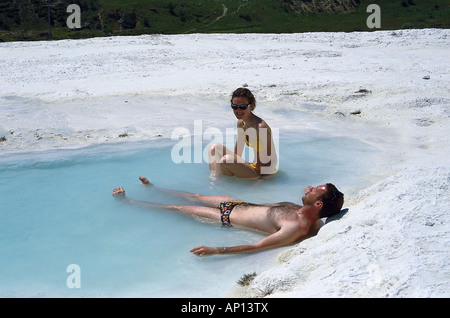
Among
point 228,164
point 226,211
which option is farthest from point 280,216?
point 228,164

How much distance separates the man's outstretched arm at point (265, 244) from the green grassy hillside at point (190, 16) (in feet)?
113

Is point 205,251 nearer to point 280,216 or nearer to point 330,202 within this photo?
point 280,216

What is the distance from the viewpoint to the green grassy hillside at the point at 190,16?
38531mm

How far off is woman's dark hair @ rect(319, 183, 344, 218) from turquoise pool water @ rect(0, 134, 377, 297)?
1.86 feet

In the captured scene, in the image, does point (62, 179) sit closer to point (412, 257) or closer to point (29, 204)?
point (29, 204)

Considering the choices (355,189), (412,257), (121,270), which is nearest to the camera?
(412,257)

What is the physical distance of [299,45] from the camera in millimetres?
13008

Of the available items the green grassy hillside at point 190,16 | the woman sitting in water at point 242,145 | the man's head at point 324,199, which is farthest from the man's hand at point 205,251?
the green grassy hillside at point 190,16

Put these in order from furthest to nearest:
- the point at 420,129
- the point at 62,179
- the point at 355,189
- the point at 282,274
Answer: the point at 420,129
the point at 62,179
the point at 355,189
the point at 282,274

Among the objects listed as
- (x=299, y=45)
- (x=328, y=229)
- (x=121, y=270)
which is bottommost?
(x=121, y=270)

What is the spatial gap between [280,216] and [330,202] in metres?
0.43

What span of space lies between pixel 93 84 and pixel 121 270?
6577mm
